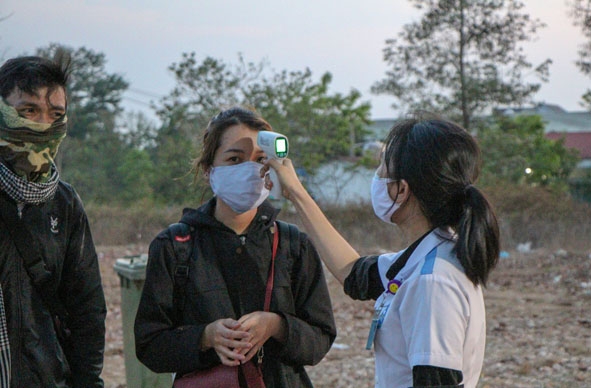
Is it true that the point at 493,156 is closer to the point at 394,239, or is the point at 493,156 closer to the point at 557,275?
the point at 394,239

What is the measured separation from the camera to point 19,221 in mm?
2762

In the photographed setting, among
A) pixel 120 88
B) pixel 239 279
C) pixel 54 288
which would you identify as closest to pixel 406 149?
pixel 239 279

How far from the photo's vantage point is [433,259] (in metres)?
2.22

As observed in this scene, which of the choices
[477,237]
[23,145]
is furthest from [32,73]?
[477,237]

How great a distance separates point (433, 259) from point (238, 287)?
3.40ft

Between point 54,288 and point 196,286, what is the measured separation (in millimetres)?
514

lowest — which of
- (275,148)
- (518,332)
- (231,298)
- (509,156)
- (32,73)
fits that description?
(518,332)

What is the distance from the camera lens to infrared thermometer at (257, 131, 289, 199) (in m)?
2.99

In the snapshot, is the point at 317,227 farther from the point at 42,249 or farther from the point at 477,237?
the point at 42,249

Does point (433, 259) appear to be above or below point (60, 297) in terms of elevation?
above

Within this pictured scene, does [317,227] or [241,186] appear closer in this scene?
[317,227]

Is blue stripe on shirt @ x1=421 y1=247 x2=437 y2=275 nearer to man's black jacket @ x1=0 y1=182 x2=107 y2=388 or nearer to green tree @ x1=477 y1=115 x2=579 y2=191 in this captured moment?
man's black jacket @ x1=0 y1=182 x2=107 y2=388

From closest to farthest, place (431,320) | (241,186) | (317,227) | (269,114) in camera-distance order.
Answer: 1. (431,320)
2. (317,227)
3. (241,186)
4. (269,114)

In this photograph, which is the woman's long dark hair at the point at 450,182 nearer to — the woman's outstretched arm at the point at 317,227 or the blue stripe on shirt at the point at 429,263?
the blue stripe on shirt at the point at 429,263
